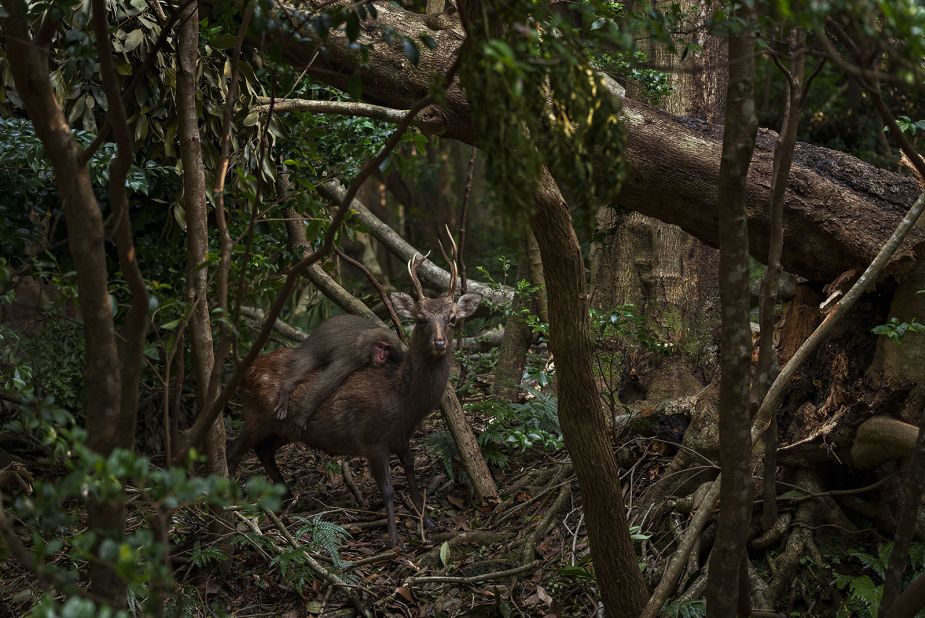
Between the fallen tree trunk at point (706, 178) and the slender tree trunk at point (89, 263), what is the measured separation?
7.32ft

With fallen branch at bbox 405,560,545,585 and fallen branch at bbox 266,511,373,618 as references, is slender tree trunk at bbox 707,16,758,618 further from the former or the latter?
fallen branch at bbox 266,511,373,618

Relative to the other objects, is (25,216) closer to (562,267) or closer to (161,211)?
(161,211)

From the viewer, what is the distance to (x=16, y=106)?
6668 mm

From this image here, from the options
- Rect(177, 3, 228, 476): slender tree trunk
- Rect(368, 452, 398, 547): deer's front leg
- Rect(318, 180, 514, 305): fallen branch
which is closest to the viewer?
Rect(177, 3, 228, 476): slender tree trunk

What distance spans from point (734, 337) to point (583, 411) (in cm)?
84

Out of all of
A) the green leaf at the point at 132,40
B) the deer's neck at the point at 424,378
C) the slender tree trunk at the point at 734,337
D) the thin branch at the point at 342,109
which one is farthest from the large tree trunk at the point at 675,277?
the green leaf at the point at 132,40

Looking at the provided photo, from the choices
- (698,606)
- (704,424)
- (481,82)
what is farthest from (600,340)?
(481,82)

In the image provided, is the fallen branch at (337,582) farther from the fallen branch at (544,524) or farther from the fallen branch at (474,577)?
the fallen branch at (544,524)

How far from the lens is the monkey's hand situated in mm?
7223

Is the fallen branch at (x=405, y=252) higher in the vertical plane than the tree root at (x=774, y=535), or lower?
lower

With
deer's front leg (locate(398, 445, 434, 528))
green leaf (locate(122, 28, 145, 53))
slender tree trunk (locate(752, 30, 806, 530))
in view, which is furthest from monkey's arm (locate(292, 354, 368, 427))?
slender tree trunk (locate(752, 30, 806, 530))

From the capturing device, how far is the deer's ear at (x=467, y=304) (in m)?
7.21

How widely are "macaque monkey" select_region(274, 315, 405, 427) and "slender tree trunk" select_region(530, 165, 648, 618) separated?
121 inches

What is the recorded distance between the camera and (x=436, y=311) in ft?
23.0
